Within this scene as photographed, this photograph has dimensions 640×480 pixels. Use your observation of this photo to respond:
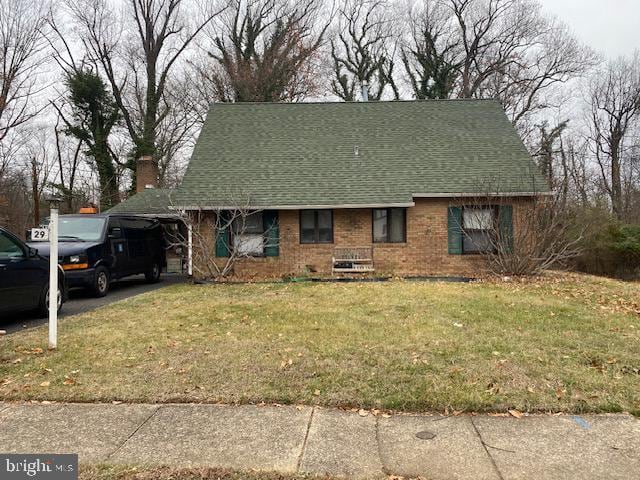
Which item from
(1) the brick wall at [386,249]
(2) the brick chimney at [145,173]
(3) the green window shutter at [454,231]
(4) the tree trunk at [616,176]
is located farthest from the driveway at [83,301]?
(4) the tree trunk at [616,176]

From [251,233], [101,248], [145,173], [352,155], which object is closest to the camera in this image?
[101,248]

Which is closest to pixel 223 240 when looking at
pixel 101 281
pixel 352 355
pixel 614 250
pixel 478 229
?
pixel 101 281

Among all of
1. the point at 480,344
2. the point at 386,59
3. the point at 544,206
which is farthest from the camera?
the point at 386,59

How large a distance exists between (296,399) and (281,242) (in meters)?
10.5

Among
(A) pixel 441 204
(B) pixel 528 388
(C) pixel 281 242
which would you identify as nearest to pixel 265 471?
(B) pixel 528 388

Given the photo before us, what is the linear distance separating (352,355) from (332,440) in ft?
6.39

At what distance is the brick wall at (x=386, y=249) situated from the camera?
1430 centimetres

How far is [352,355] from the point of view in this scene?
5.30 meters

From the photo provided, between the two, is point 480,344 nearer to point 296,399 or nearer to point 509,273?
point 296,399

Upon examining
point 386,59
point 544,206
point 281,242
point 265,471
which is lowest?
point 265,471

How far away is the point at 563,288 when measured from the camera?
10938 mm

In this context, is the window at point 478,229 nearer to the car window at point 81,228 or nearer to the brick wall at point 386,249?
the brick wall at point 386,249

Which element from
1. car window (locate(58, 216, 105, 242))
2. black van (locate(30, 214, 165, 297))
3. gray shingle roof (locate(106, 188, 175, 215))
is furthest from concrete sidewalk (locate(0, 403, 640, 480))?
gray shingle roof (locate(106, 188, 175, 215))

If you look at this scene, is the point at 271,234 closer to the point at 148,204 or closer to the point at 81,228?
the point at 81,228
